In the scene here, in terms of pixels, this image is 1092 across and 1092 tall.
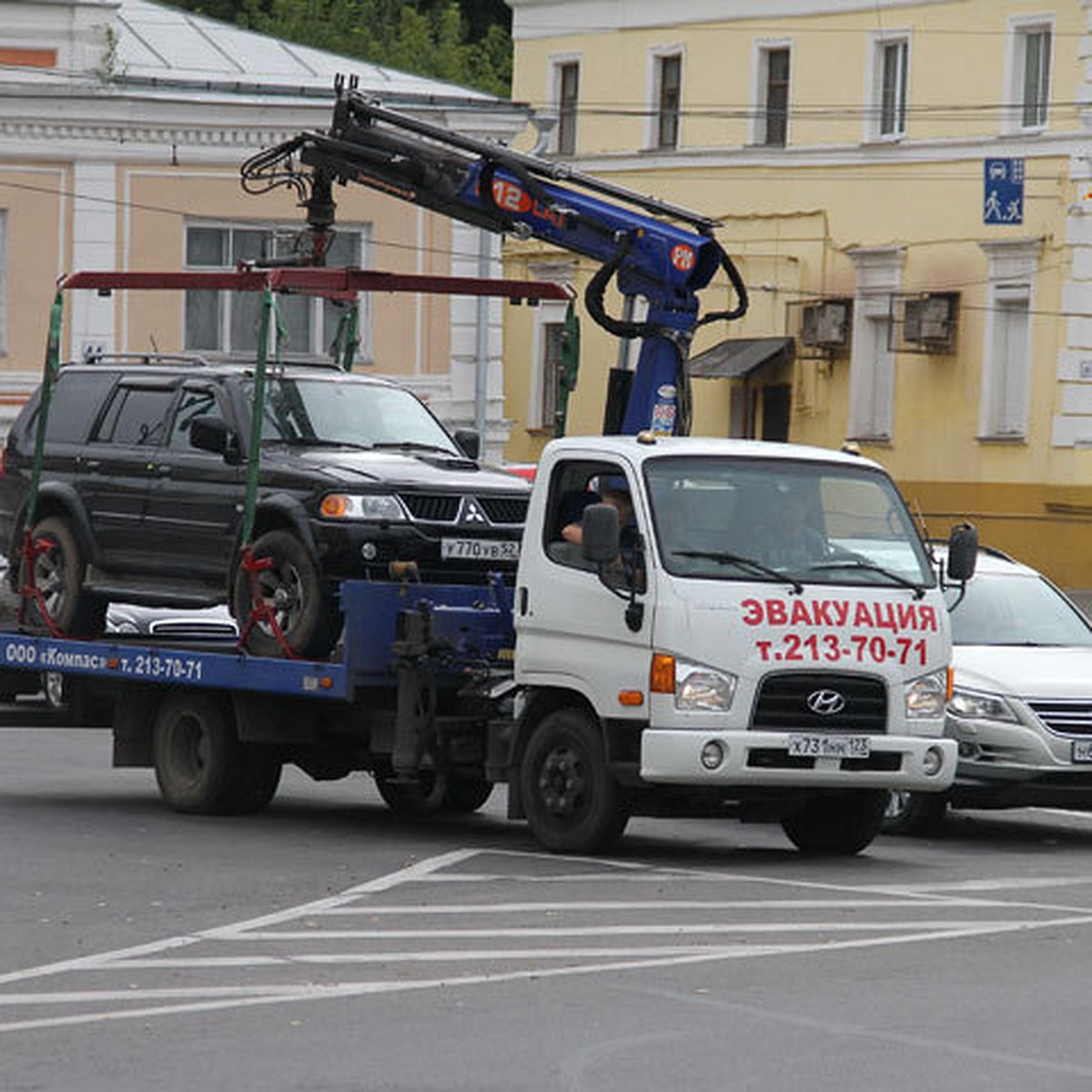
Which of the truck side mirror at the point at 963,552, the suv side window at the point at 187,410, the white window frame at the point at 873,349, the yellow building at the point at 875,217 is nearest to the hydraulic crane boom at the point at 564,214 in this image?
the suv side window at the point at 187,410

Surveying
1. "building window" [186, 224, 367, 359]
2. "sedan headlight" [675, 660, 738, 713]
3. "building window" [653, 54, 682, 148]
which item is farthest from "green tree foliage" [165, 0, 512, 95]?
"sedan headlight" [675, 660, 738, 713]

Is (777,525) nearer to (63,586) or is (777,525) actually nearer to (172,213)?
(63,586)

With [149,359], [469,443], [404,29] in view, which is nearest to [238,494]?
[149,359]

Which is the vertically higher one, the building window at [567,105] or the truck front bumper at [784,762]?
the building window at [567,105]

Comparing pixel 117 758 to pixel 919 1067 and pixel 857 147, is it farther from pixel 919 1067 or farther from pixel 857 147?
pixel 857 147

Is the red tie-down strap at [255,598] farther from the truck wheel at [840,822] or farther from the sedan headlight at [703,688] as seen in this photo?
the truck wheel at [840,822]

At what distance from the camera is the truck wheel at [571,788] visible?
15.5m

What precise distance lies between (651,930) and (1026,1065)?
11.3ft

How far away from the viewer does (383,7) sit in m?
81.4

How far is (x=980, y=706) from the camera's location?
57.1 feet

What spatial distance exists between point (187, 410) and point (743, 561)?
4.21 meters

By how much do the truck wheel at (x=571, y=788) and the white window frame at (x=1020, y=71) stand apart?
31934mm

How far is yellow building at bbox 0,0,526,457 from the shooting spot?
38594 millimetres

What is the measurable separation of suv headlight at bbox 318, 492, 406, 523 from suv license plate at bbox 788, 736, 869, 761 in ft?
9.20
